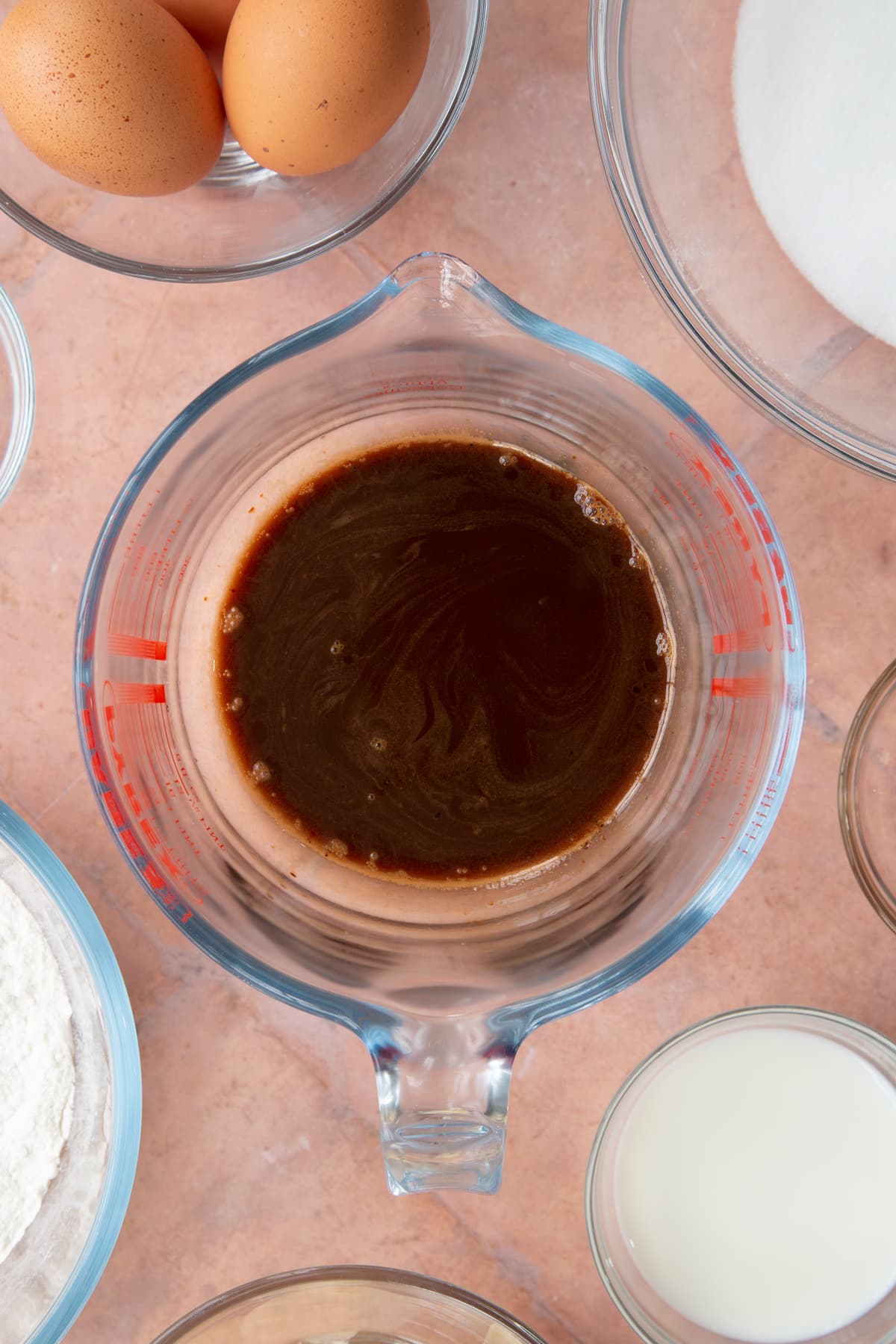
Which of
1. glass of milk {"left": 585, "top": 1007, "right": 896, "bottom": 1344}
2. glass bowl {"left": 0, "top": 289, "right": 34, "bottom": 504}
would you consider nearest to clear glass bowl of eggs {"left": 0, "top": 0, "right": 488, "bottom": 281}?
glass bowl {"left": 0, "top": 289, "right": 34, "bottom": 504}

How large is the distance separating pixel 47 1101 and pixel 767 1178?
68 cm

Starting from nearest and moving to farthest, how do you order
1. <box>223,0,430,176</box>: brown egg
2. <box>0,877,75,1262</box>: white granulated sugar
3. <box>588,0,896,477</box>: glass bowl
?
<box>223,0,430,176</box>: brown egg, <box>588,0,896,477</box>: glass bowl, <box>0,877,75,1262</box>: white granulated sugar

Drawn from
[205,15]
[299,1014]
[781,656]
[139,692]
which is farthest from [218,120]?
[299,1014]

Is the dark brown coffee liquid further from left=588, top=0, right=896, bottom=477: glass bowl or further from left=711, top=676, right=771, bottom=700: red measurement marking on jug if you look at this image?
left=588, top=0, right=896, bottom=477: glass bowl

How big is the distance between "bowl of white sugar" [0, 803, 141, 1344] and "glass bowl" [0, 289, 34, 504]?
0.36 metres

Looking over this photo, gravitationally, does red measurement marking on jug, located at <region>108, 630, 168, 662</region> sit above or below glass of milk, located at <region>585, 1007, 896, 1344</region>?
above

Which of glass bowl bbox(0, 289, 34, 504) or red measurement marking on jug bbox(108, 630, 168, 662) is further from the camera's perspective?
glass bowl bbox(0, 289, 34, 504)

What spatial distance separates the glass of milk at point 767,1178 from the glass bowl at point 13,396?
0.83m

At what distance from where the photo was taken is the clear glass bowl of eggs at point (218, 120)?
817 millimetres

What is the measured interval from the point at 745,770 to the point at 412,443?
40 cm

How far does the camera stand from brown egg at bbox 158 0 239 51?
0.88 metres

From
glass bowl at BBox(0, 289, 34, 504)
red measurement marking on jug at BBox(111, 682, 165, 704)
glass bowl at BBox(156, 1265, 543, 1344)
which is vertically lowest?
glass bowl at BBox(156, 1265, 543, 1344)

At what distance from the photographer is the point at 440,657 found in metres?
0.95

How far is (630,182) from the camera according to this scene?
917mm
